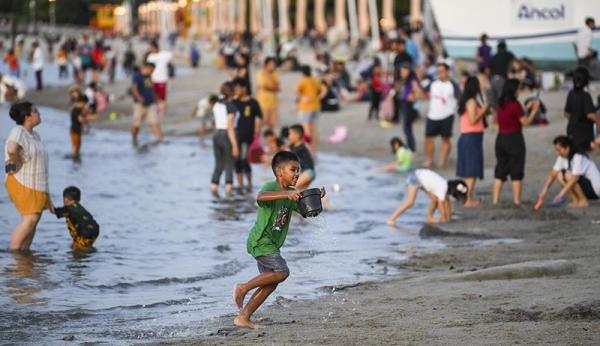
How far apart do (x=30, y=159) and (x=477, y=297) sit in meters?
4.95

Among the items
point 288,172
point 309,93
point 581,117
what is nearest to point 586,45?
point 309,93

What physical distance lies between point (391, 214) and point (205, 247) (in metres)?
3.45

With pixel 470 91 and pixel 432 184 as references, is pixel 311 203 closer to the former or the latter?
pixel 432 184

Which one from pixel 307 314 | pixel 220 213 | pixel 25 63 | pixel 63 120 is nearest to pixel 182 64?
pixel 25 63

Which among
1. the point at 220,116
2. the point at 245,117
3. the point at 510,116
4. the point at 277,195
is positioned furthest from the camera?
the point at 245,117

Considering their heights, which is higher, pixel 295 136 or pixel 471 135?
pixel 295 136

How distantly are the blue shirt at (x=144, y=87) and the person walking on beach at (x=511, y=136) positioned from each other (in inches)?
443

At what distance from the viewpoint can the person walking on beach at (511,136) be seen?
16422mm

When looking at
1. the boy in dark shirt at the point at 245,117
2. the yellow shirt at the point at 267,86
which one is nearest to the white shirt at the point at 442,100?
the boy in dark shirt at the point at 245,117

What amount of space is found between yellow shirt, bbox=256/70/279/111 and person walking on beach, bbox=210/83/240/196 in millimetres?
5865

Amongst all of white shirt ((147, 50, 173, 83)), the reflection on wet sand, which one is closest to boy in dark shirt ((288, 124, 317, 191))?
the reflection on wet sand

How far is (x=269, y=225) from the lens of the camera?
30.0 ft

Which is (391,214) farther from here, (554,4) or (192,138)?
(554,4)

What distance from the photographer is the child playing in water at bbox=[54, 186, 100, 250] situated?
13672 mm
